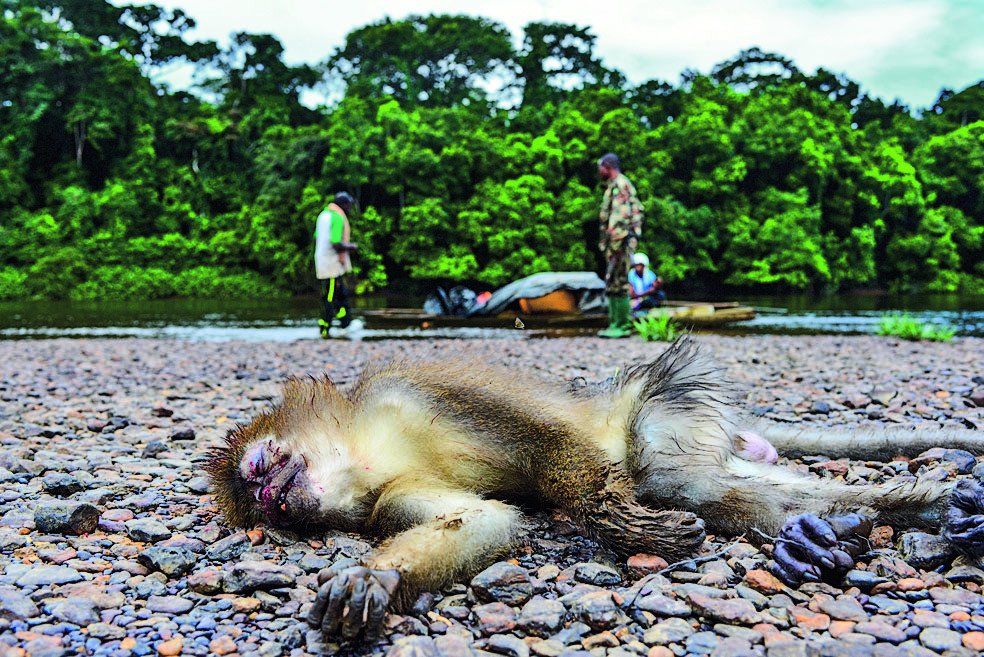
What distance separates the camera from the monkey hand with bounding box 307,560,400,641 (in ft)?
5.56

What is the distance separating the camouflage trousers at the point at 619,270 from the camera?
→ 974 centimetres

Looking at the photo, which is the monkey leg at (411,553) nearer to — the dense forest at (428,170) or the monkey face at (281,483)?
the monkey face at (281,483)

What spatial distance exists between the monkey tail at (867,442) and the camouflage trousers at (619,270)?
6.64 m

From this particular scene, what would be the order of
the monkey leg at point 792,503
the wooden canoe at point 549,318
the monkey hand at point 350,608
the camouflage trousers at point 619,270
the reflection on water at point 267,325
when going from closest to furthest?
the monkey hand at point 350,608
the monkey leg at point 792,503
the camouflage trousers at point 619,270
the reflection on water at point 267,325
the wooden canoe at point 549,318

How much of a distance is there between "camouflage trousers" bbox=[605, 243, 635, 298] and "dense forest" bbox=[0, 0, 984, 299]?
1702cm

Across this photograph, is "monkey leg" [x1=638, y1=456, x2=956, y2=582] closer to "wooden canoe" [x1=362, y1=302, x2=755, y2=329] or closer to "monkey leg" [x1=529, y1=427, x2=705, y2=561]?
"monkey leg" [x1=529, y1=427, x2=705, y2=561]

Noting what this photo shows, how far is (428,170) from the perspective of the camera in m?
28.0

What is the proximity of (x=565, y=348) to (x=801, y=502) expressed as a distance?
21.4ft

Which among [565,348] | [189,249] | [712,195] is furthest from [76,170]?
[565,348]

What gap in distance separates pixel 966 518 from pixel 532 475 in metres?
1.18

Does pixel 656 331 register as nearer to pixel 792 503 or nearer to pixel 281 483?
pixel 792 503

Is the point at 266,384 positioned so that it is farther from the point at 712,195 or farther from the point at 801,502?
the point at 712,195

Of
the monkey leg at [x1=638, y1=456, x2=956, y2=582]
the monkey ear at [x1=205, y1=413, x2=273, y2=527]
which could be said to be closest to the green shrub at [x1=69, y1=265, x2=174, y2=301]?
the monkey ear at [x1=205, y1=413, x2=273, y2=527]

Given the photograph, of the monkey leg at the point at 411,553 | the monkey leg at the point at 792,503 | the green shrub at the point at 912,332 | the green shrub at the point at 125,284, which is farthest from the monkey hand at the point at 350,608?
the green shrub at the point at 125,284
